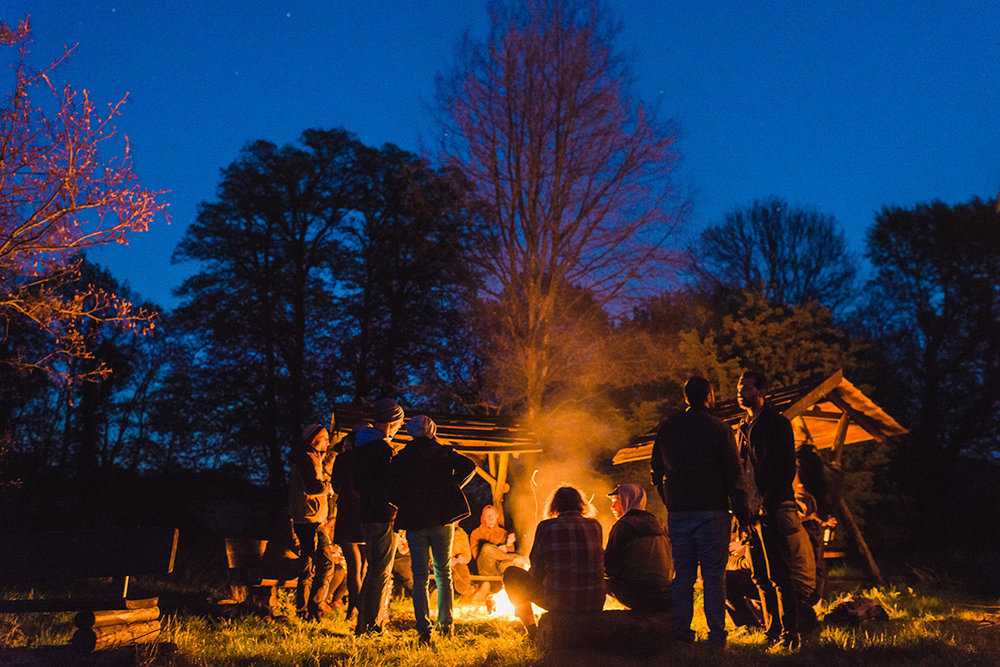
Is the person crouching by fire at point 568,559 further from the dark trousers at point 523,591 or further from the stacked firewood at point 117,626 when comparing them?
the stacked firewood at point 117,626

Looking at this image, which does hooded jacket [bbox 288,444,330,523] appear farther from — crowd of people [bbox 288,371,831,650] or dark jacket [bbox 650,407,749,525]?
dark jacket [bbox 650,407,749,525]

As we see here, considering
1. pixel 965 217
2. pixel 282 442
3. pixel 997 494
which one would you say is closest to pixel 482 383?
pixel 282 442

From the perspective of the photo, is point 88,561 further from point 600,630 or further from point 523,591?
point 600,630

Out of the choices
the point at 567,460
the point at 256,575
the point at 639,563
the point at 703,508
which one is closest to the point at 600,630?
the point at 639,563

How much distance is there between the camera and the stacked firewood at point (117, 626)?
196 inches

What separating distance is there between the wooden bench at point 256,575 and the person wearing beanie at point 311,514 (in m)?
0.28

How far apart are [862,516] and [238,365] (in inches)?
718

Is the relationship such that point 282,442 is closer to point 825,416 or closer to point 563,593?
point 825,416

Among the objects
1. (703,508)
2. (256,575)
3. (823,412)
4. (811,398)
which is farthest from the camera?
(823,412)

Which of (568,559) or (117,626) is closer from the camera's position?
(117,626)

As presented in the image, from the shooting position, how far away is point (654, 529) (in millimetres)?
5863

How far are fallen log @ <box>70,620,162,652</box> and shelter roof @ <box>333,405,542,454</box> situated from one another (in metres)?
5.11

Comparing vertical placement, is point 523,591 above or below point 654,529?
below

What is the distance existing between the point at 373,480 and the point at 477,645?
5.03ft
